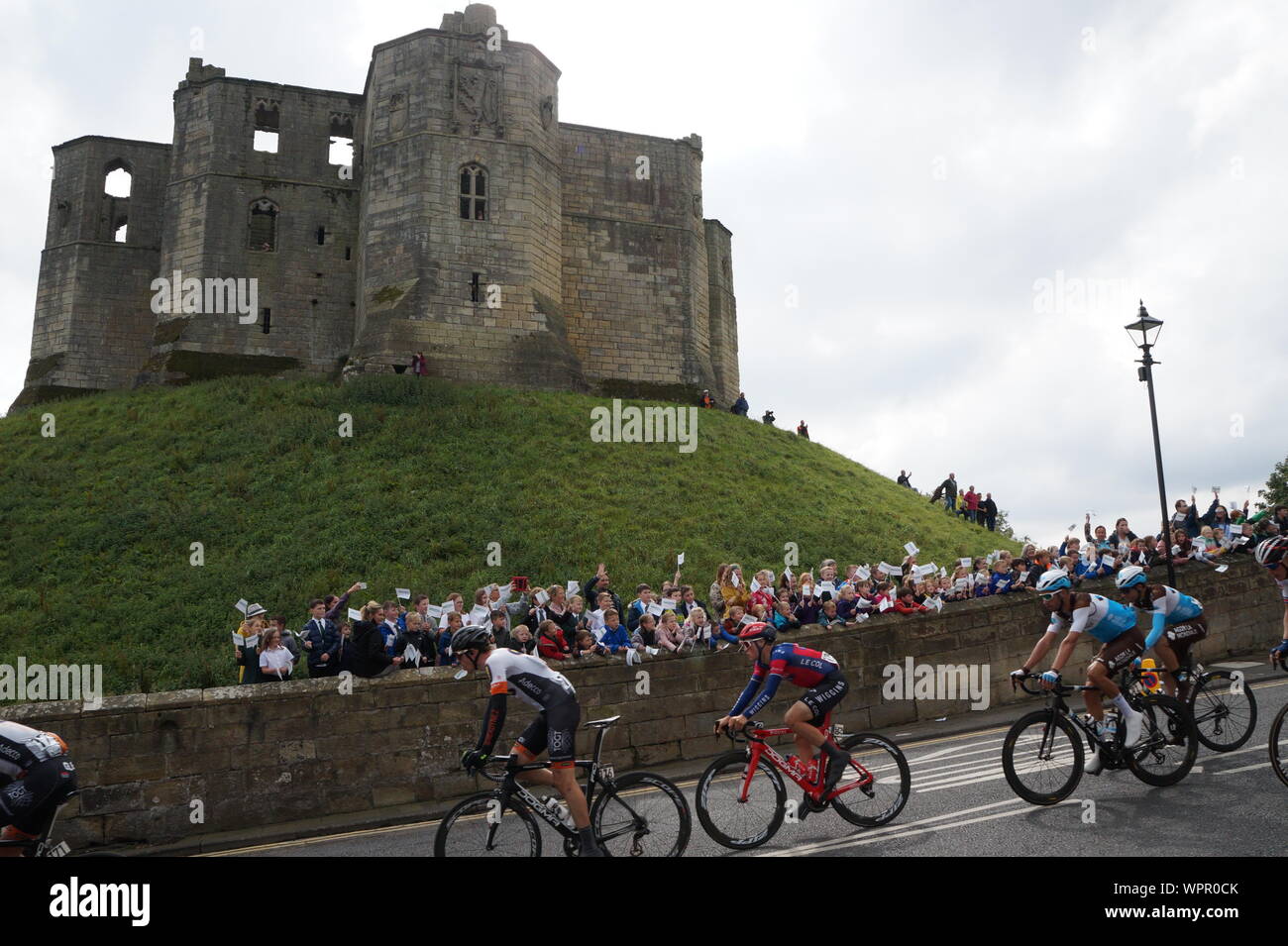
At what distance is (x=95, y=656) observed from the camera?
1922 centimetres

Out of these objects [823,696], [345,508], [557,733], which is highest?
[345,508]

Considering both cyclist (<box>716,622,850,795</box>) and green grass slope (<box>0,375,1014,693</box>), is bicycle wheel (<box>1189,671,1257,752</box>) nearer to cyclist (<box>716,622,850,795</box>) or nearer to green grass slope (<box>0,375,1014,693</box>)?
cyclist (<box>716,622,850,795</box>)

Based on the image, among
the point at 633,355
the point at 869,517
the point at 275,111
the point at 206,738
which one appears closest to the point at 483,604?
the point at 206,738

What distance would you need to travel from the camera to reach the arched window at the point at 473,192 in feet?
135

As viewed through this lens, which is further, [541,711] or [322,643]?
[322,643]

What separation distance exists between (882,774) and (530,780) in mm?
3059

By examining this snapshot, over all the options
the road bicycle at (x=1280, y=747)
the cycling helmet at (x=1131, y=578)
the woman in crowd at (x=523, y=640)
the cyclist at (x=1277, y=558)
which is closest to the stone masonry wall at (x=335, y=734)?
the woman in crowd at (x=523, y=640)

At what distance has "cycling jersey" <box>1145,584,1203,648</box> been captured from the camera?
33.0 ft

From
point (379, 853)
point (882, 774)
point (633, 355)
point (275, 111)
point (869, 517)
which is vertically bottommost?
point (379, 853)

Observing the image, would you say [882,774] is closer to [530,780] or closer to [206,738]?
[530,780]

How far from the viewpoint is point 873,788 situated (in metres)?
8.36

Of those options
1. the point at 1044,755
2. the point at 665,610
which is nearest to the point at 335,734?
the point at 665,610

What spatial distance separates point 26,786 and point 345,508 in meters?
21.3

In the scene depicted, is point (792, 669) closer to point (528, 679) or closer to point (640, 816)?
point (640, 816)
